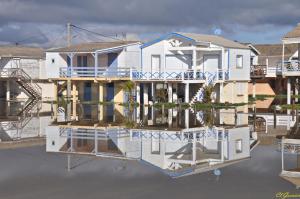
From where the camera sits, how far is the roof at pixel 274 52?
51.2 meters

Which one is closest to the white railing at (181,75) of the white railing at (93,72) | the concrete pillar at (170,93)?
the concrete pillar at (170,93)

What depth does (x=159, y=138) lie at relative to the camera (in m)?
23.9

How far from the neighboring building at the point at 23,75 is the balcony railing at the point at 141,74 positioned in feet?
27.7

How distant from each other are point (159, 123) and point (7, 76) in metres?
21.0

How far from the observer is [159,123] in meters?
30.0

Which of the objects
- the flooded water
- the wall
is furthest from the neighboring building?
the wall

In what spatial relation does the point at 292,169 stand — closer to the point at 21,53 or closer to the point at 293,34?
the point at 293,34

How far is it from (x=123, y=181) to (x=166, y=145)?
6.82 m

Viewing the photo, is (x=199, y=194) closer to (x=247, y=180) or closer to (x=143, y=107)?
(x=247, y=180)

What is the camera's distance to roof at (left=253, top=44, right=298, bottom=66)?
51188mm

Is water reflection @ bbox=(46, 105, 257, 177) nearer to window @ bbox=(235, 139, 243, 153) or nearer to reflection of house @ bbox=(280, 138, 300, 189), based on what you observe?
window @ bbox=(235, 139, 243, 153)

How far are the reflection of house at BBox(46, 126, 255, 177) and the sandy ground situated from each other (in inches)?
30.7

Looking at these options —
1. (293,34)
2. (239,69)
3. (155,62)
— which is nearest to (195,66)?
(155,62)

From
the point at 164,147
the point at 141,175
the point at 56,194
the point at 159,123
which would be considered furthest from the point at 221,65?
the point at 56,194
